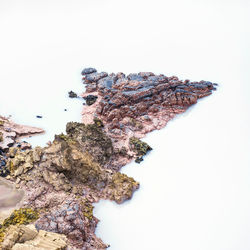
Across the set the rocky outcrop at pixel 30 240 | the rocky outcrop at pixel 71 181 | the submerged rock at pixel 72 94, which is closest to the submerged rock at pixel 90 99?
the submerged rock at pixel 72 94

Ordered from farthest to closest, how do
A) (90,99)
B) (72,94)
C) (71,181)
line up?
(72,94)
(90,99)
(71,181)

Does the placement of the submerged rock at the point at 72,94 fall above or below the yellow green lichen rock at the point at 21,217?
above

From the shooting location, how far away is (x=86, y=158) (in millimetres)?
14906

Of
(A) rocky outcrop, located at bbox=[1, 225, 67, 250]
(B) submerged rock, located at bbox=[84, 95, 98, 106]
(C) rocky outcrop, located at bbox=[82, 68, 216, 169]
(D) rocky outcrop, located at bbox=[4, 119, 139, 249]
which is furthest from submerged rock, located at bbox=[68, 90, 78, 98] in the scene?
(A) rocky outcrop, located at bbox=[1, 225, 67, 250]

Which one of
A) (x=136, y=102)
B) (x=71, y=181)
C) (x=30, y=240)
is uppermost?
(x=136, y=102)

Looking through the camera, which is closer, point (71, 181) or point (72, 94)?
→ point (71, 181)

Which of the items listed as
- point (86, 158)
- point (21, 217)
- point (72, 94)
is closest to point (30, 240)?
point (21, 217)

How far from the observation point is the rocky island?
11398 mm

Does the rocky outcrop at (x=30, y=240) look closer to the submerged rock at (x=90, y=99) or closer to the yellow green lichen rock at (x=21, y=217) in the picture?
the yellow green lichen rock at (x=21, y=217)

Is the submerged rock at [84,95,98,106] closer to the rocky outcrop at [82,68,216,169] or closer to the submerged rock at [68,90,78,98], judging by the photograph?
the rocky outcrop at [82,68,216,169]

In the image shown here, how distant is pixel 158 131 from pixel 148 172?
171 inches

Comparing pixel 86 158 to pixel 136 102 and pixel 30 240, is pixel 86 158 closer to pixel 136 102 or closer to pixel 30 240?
pixel 30 240

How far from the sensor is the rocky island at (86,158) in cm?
1140

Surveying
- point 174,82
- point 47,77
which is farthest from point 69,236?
point 47,77
